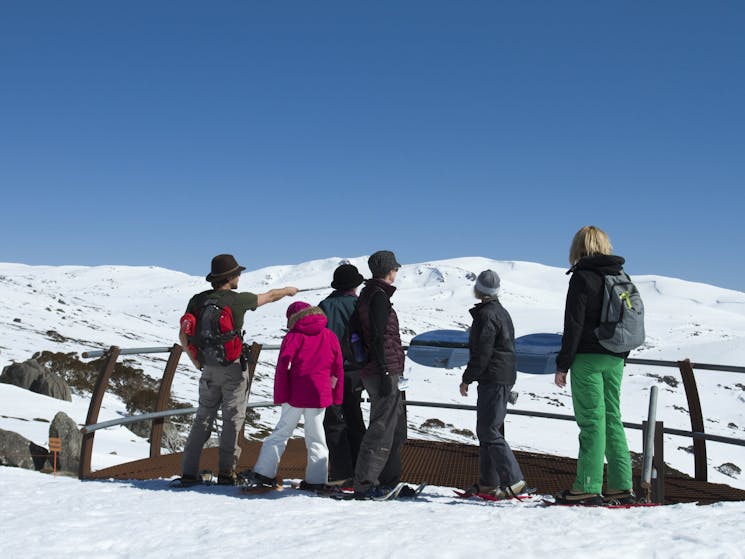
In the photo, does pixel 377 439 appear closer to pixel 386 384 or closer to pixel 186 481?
pixel 386 384

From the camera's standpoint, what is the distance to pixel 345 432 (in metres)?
5.41

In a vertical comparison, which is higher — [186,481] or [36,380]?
[36,380]

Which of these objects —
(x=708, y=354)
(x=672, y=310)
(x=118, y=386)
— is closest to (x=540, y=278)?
(x=672, y=310)

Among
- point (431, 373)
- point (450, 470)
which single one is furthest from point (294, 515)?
point (431, 373)

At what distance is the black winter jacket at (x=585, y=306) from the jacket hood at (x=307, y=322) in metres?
1.67

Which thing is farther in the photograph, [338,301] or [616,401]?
[338,301]

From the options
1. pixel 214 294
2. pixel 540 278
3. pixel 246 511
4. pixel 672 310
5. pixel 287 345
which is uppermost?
pixel 540 278

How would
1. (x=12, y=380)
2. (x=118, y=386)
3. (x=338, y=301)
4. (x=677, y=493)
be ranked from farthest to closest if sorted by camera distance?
(x=118, y=386)
(x=12, y=380)
(x=677, y=493)
(x=338, y=301)

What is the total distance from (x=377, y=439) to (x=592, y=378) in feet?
5.03

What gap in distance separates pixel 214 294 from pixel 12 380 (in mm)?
13723

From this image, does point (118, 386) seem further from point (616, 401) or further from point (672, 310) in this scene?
point (672, 310)

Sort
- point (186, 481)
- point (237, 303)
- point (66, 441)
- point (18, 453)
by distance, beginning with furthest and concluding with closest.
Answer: point (66, 441) < point (18, 453) < point (186, 481) < point (237, 303)

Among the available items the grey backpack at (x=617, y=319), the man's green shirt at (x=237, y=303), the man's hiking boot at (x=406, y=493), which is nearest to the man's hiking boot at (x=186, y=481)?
the man's green shirt at (x=237, y=303)

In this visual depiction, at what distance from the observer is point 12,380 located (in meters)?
16.4
